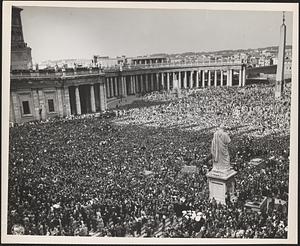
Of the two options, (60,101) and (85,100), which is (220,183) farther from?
(60,101)

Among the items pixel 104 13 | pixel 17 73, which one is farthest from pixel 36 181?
pixel 104 13

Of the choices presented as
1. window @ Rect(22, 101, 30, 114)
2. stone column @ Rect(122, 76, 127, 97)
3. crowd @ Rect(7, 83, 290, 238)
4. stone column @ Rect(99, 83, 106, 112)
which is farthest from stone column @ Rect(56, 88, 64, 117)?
stone column @ Rect(122, 76, 127, 97)

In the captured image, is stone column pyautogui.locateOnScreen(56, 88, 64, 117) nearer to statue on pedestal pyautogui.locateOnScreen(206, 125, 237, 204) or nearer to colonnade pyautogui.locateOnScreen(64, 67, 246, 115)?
colonnade pyautogui.locateOnScreen(64, 67, 246, 115)

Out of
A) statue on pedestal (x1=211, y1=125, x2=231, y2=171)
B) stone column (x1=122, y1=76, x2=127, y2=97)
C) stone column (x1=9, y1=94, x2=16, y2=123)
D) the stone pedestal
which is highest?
stone column (x1=122, y1=76, x2=127, y2=97)

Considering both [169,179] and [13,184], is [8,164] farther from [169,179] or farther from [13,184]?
[169,179]

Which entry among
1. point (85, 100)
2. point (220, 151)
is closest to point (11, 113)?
point (85, 100)
